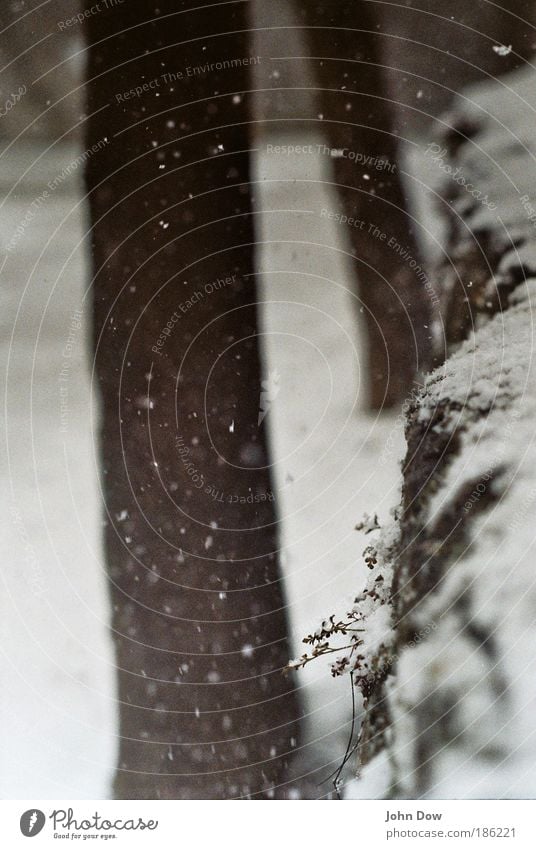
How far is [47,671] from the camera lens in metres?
0.54

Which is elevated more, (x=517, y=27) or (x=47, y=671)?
(x=517, y=27)

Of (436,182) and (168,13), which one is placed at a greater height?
(168,13)

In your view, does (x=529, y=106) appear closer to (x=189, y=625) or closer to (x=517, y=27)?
(x=517, y=27)

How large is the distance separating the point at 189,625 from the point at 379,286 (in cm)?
32

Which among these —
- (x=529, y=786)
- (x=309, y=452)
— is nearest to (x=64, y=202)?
(x=309, y=452)

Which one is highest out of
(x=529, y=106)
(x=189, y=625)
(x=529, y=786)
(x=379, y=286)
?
(x=529, y=106)

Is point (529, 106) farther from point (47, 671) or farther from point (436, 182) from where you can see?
point (47, 671)

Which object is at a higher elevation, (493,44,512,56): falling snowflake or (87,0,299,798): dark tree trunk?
(493,44,512,56): falling snowflake

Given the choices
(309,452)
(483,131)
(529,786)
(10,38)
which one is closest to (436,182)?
(483,131)

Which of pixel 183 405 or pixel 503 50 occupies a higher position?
pixel 503 50

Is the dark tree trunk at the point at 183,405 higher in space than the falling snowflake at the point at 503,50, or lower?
lower

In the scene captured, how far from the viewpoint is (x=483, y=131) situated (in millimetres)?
537

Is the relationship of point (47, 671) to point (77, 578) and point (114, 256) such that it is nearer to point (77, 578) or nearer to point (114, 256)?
point (77, 578)

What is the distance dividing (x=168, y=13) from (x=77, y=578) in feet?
1.56
